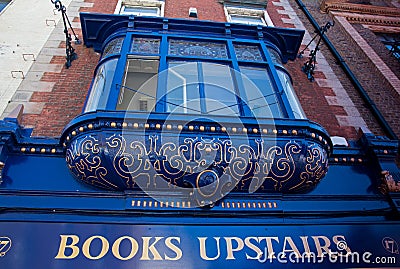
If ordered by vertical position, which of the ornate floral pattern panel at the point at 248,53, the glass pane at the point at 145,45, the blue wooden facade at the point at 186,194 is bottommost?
the blue wooden facade at the point at 186,194

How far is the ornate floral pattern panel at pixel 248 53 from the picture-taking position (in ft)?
23.3

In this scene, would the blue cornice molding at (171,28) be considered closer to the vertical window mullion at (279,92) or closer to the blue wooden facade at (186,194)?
the vertical window mullion at (279,92)

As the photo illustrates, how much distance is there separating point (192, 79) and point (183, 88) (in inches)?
12.5

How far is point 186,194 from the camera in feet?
16.7

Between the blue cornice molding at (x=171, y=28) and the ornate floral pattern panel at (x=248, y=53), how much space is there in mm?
485

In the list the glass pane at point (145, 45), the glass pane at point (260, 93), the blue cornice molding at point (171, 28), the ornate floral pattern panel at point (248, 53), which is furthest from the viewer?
the blue cornice molding at point (171, 28)

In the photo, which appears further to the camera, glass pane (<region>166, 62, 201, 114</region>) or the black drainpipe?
the black drainpipe

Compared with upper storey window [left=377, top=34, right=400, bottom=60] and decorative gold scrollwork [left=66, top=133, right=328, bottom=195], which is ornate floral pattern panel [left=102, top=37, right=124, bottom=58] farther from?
upper storey window [left=377, top=34, right=400, bottom=60]

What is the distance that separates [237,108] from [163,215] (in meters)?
2.21

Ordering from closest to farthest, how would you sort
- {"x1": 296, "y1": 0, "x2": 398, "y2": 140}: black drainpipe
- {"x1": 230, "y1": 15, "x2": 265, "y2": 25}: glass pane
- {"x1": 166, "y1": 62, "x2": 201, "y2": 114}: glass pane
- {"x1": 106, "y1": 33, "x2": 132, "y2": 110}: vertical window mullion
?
1. {"x1": 106, "y1": 33, "x2": 132, "y2": 110}: vertical window mullion
2. {"x1": 166, "y1": 62, "x2": 201, "y2": 114}: glass pane
3. {"x1": 296, "y1": 0, "x2": 398, "y2": 140}: black drainpipe
4. {"x1": 230, "y1": 15, "x2": 265, "y2": 25}: glass pane

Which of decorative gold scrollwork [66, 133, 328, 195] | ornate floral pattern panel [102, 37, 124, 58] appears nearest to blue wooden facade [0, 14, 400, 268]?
decorative gold scrollwork [66, 133, 328, 195]

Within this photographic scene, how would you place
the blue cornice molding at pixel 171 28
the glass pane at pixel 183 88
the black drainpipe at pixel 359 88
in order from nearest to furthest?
the glass pane at pixel 183 88
the blue cornice molding at pixel 171 28
the black drainpipe at pixel 359 88

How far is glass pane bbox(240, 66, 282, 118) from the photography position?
235 inches

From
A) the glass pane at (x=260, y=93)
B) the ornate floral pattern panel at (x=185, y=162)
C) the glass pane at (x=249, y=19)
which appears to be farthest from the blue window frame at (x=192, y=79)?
the glass pane at (x=249, y=19)
